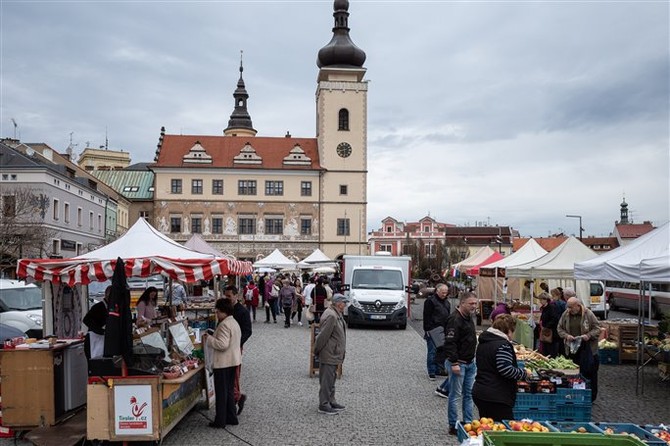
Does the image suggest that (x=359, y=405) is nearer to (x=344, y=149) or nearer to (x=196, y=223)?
(x=344, y=149)

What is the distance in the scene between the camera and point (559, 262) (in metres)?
18.5

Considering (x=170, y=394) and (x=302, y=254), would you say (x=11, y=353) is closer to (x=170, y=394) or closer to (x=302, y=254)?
(x=170, y=394)

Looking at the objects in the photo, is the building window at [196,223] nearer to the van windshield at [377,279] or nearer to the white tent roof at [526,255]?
the van windshield at [377,279]

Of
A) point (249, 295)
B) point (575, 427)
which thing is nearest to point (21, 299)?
point (249, 295)

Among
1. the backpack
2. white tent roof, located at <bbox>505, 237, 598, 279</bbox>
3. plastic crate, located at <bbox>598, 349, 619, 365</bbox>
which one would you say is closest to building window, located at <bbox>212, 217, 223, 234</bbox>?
the backpack

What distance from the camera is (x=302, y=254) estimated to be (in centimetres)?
7062

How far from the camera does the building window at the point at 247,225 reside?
232 ft

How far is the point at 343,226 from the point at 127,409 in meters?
62.1

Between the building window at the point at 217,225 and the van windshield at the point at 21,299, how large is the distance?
170ft

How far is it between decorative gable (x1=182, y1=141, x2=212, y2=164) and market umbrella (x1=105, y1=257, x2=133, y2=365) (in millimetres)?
63789

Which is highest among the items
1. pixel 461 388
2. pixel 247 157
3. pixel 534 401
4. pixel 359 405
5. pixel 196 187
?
pixel 247 157

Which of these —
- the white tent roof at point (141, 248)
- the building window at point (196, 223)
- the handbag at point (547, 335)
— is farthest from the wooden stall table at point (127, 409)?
the building window at point (196, 223)

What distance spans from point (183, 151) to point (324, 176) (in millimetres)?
15617

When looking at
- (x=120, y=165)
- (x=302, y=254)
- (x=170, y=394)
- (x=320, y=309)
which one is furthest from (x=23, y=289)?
(x=120, y=165)
